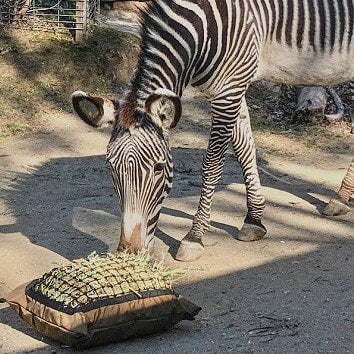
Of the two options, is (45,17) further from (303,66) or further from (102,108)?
(102,108)

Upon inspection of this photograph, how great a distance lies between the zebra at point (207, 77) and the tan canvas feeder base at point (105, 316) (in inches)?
23.1

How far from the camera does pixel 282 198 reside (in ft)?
27.5

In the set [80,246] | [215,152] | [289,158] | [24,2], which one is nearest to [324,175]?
[289,158]

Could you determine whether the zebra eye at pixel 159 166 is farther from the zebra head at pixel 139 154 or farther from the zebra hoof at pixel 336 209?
the zebra hoof at pixel 336 209

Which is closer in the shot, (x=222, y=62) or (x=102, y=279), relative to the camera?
(x=102, y=279)

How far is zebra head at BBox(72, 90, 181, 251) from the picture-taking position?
5.32m

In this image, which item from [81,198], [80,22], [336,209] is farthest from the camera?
[80,22]

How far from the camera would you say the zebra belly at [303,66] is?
690cm

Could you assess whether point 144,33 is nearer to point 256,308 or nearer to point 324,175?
point 256,308

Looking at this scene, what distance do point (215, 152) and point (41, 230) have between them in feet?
6.29

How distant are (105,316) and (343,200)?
12.8 feet

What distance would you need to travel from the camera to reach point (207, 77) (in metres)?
6.32

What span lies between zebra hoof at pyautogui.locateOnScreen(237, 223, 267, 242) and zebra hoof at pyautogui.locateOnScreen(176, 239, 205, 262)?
1.72 ft

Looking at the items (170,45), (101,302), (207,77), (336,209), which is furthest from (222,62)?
(101,302)
